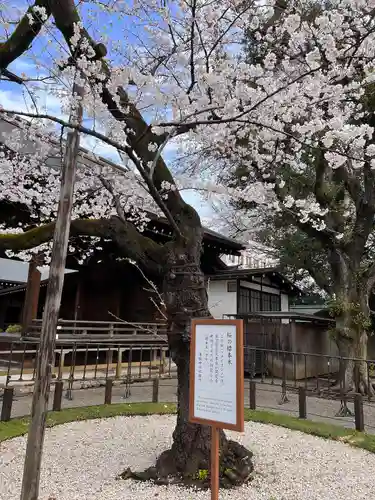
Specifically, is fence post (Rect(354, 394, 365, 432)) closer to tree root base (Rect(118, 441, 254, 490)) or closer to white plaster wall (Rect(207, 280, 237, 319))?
tree root base (Rect(118, 441, 254, 490))

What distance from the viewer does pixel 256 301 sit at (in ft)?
53.1

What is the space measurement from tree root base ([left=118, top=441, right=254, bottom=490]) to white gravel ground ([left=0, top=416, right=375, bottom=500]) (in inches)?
3.9

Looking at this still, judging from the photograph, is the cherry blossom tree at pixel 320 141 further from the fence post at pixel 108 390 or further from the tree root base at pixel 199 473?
the fence post at pixel 108 390

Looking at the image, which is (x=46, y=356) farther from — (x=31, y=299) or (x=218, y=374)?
(x=31, y=299)

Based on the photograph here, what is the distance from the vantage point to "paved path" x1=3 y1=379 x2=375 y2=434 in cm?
690

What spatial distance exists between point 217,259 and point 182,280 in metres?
Result: 10.2

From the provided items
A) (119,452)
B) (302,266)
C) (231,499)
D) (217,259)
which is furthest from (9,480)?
(302,266)

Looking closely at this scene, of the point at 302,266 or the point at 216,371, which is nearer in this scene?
the point at 216,371

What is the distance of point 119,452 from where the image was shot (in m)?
4.82

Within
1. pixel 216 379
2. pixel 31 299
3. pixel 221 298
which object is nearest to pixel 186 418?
pixel 216 379

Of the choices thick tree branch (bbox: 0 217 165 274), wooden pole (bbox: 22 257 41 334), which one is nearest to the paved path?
wooden pole (bbox: 22 257 41 334)

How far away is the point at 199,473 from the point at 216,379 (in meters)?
1.45

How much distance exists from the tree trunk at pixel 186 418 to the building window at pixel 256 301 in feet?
32.4

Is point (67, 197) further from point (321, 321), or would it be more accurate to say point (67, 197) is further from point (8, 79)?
point (321, 321)
